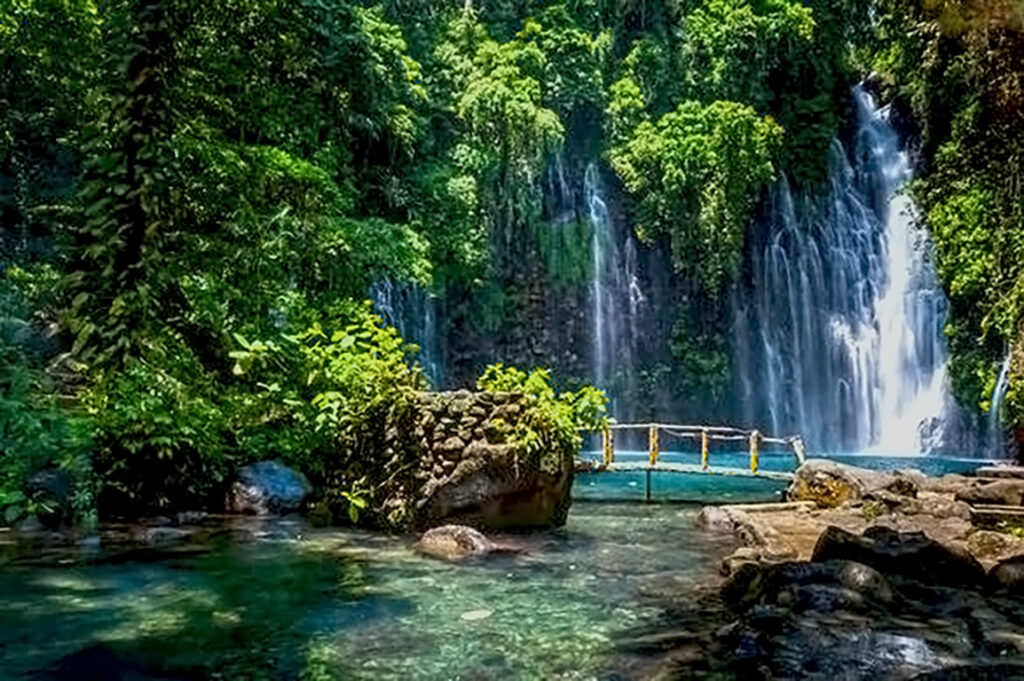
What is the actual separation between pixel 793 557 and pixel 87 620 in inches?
245

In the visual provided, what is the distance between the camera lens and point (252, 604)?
757 centimetres

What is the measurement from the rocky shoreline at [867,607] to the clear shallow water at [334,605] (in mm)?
623

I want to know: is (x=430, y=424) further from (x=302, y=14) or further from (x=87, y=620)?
(x=302, y=14)

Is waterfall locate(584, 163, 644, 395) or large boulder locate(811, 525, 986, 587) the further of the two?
waterfall locate(584, 163, 644, 395)

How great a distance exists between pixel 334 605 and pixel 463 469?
137 inches

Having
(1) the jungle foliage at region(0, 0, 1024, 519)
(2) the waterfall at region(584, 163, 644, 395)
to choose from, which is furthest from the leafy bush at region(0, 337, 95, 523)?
(2) the waterfall at region(584, 163, 644, 395)

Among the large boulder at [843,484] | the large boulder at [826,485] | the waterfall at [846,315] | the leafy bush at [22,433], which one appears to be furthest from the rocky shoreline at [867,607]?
the waterfall at [846,315]

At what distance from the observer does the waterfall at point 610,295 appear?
98.9 feet

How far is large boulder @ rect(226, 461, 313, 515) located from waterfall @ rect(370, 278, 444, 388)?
39.4ft

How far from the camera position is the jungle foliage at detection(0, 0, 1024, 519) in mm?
10648

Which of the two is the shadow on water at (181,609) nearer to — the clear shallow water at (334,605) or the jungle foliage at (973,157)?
the clear shallow water at (334,605)

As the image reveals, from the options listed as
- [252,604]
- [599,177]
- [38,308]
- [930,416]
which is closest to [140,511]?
[38,308]

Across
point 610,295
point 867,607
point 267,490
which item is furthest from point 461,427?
Result: point 610,295

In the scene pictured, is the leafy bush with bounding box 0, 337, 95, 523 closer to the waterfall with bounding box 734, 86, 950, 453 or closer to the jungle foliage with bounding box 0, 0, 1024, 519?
the jungle foliage with bounding box 0, 0, 1024, 519
